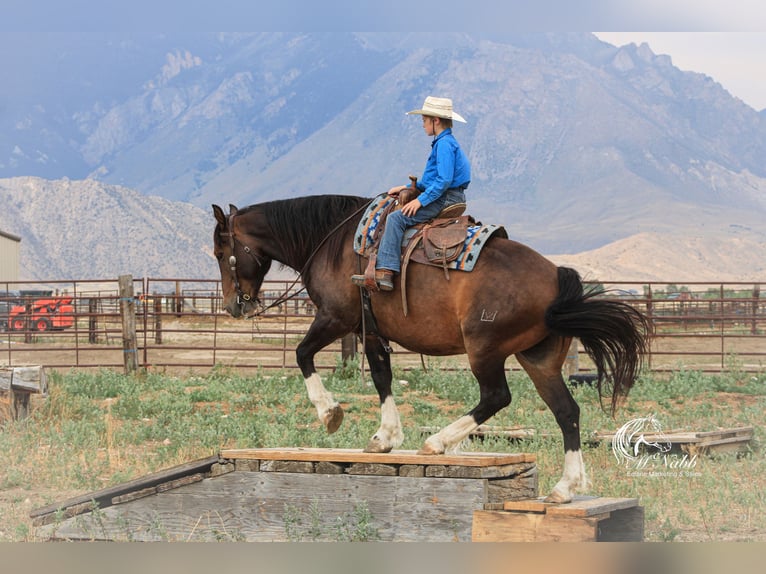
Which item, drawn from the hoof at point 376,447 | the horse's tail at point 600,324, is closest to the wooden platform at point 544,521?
the horse's tail at point 600,324

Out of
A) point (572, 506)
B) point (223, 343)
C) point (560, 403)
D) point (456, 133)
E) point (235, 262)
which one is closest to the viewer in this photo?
point (572, 506)

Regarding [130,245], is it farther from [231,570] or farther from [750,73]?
[231,570]

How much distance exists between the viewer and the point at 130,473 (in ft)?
27.5

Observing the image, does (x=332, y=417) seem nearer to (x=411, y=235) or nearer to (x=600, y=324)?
(x=411, y=235)

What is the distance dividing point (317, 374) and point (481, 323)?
1164mm

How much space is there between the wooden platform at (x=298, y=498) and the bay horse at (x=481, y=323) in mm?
252

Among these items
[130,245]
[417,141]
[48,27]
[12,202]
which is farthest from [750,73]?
[48,27]

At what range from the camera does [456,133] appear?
161625 mm

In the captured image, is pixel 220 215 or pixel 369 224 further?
pixel 220 215

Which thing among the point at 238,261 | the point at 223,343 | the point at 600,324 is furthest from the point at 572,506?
the point at 223,343

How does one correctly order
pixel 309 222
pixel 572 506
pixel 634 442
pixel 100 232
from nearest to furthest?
pixel 572 506 < pixel 309 222 < pixel 634 442 < pixel 100 232

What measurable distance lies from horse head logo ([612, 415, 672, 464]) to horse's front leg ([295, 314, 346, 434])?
3.35 metres

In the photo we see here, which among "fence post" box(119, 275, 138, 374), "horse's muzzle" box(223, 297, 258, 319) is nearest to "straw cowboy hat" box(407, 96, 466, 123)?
"horse's muzzle" box(223, 297, 258, 319)

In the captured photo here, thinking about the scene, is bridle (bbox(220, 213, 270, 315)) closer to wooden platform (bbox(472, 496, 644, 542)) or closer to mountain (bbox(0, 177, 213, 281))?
wooden platform (bbox(472, 496, 644, 542))
